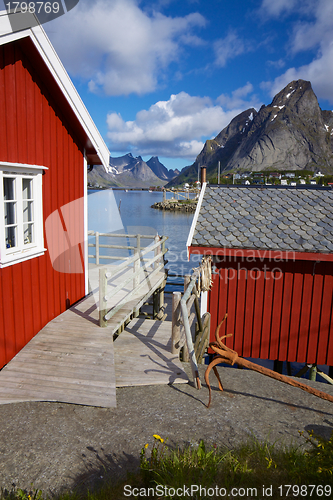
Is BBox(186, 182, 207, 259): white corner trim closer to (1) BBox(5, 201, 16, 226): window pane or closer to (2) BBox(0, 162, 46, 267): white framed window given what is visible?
(2) BBox(0, 162, 46, 267): white framed window

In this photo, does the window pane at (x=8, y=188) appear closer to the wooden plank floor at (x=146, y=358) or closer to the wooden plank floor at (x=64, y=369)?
the wooden plank floor at (x=64, y=369)

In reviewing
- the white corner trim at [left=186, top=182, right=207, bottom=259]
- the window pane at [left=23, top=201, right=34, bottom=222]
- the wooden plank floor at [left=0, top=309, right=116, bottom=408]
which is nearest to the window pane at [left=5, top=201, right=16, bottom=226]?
the window pane at [left=23, top=201, right=34, bottom=222]

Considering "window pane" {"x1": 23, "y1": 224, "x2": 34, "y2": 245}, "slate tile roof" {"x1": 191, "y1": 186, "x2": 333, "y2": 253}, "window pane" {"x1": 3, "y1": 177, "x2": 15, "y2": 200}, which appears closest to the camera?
"window pane" {"x1": 3, "y1": 177, "x2": 15, "y2": 200}

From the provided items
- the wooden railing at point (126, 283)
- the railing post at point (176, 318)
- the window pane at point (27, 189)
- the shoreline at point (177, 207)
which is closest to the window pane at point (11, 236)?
→ the window pane at point (27, 189)

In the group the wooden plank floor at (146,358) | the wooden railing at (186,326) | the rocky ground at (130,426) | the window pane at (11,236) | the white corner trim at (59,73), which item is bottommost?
the rocky ground at (130,426)

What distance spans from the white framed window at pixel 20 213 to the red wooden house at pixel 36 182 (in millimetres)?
18

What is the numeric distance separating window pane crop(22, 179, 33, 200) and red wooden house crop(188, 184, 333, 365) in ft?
11.7

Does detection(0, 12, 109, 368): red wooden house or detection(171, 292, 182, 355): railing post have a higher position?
detection(0, 12, 109, 368): red wooden house

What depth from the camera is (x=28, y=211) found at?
6.66 m

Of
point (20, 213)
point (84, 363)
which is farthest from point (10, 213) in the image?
point (84, 363)

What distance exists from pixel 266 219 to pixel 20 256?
5580 millimetres

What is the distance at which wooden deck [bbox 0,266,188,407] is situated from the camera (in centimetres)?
524

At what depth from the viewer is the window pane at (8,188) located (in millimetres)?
5980

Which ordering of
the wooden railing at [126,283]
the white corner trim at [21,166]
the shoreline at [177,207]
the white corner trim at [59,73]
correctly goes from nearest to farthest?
the white corner trim at [59,73], the white corner trim at [21,166], the wooden railing at [126,283], the shoreline at [177,207]
